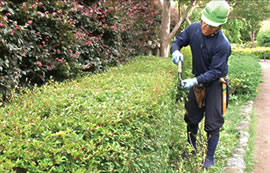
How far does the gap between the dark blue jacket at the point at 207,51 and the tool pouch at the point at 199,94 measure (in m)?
0.17

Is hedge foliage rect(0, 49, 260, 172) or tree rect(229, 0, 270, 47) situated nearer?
hedge foliage rect(0, 49, 260, 172)

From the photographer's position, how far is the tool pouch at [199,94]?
3439 millimetres

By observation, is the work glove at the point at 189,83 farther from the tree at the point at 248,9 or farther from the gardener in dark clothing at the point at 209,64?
the tree at the point at 248,9

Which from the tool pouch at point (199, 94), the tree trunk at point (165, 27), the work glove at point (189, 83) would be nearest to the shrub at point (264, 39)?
the tree trunk at point (165, 27)

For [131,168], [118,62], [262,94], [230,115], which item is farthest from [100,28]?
[262,94]

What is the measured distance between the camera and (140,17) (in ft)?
30.1

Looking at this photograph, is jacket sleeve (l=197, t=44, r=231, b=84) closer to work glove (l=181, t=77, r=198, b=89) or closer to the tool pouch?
work glove (l=181, t=77, r=198, b=89)

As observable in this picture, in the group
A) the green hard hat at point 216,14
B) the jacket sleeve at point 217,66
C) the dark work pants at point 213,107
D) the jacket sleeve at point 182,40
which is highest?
the green hard hat at point 216,14

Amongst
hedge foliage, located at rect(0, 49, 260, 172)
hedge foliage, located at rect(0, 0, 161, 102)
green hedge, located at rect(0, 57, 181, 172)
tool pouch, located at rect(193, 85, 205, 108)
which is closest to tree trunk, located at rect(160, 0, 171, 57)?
hedge foliage, located at rect(0, 0, 161, 102)

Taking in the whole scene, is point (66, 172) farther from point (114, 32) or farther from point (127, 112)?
point (114, 32)

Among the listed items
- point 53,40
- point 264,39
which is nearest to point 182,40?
point 53,40

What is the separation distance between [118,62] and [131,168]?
15.3 ft

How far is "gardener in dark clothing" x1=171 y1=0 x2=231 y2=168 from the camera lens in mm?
3119

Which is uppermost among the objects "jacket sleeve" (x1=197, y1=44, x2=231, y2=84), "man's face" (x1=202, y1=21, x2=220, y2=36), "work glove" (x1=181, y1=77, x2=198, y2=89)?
"man's face" (x1=202, y1=21, x2=220, y2=36)
